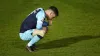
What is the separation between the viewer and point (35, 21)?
5441 millimetres

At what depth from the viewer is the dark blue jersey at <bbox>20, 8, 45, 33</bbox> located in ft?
17.3

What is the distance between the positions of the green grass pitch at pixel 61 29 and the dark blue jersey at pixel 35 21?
441 mm

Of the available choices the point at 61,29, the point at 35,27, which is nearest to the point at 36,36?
the point at 35,27

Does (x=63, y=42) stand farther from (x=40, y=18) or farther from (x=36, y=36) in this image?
(x=40, y=18)

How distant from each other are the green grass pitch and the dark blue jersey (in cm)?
44

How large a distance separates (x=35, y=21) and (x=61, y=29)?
4.16 ft

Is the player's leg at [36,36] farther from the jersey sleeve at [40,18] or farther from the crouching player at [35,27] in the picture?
the jersey sleeve at [40,18]

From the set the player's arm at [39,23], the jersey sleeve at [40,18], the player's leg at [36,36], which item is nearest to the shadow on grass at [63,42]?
the player's leg at [36,36]

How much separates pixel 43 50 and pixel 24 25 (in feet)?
1.93

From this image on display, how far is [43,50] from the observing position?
5.57 m

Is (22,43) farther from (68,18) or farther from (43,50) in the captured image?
(68,18)

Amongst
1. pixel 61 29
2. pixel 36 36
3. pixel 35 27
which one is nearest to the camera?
pixel 36 36

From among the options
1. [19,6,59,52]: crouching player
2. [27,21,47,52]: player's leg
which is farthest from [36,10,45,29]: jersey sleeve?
[27,21,47,52]: player's leg

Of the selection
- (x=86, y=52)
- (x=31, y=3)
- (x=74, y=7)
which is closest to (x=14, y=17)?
(x=31, y=3)
